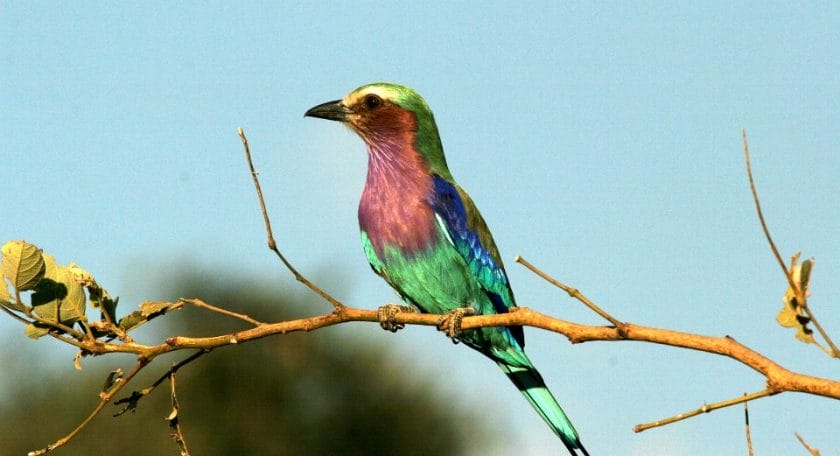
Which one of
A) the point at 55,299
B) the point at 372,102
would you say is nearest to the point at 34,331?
the point at 55,299

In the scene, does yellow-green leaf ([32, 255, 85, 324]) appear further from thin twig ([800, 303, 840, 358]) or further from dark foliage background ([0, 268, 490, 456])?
dark foliage background ([0, 268, 490, 456])

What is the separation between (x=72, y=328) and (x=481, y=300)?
8.06 feet

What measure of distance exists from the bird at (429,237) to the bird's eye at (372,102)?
1.3 inches

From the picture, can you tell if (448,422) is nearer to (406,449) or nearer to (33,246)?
(406,449)

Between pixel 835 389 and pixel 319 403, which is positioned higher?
pixel 835 389

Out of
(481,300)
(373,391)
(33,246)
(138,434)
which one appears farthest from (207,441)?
(33,246)

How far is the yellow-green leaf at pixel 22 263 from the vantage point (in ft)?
12.3

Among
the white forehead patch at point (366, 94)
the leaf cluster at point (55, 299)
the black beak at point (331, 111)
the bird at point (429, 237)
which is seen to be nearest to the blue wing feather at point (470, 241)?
the bird at point (429, 237)

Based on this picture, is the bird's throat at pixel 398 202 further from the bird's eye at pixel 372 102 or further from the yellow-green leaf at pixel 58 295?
the yellow-green leaf at pixel 58 295

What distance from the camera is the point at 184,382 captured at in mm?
28469

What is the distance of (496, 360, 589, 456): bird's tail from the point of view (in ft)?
17.7

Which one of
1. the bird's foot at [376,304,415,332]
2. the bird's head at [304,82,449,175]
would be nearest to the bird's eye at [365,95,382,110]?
the bird's head at [304,82,449,175]

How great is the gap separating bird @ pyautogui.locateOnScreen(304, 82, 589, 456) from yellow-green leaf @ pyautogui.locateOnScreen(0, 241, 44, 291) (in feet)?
6.79

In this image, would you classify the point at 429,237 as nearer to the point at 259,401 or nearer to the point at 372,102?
the point at 372,102
